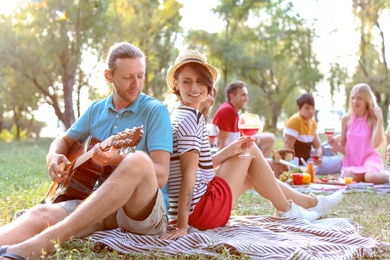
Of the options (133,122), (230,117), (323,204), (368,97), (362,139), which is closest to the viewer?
(133,122)

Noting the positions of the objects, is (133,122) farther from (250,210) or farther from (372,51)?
(372,51)

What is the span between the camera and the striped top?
4.05m

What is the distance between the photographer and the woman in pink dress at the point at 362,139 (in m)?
8.45

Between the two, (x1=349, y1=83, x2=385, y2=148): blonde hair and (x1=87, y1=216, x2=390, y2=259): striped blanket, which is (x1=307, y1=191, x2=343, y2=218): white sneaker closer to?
(x1=87, y1=216, x2=390, y2=259): striped blanket

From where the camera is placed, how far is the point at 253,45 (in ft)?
116

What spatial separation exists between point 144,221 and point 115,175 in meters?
0.48

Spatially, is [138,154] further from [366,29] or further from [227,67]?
[227,67]

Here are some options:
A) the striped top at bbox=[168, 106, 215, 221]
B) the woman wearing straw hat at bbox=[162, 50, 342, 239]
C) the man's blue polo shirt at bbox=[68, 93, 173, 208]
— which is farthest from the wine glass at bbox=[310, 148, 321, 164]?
the man's blue polo shirt at bbox=[68, 93, 173, 208]

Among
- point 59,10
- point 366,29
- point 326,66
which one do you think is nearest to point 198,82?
point 59,10

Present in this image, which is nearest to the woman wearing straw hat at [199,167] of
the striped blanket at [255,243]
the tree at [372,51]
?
the striped blanket at [255,243]

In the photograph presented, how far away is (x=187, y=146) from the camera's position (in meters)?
4.01

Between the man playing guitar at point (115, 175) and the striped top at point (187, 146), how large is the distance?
163mm

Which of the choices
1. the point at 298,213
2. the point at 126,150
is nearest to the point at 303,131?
the point at 298,213

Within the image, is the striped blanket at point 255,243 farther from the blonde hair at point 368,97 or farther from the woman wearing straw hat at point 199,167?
the blonde hair at point 368,97
